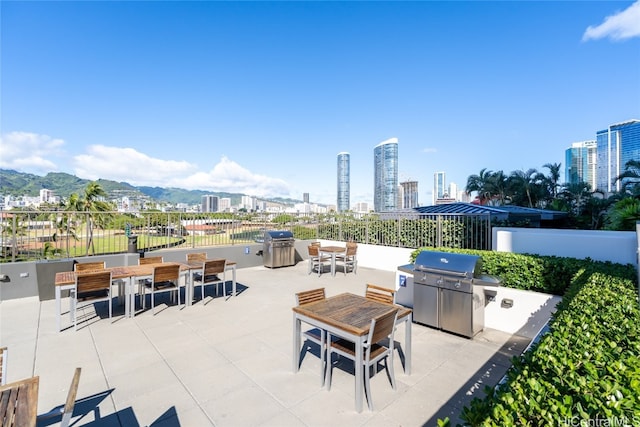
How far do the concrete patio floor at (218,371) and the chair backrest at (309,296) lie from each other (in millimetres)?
743

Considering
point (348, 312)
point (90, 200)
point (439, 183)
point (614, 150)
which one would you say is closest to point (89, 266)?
point (348, 312)

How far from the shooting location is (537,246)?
5387mm

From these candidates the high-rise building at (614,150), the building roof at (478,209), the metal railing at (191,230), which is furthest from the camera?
the high-rise building at (614,150)

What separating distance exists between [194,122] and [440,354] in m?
23.0

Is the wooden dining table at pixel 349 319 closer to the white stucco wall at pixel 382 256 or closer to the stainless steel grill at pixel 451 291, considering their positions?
the stainless steel grill at pixel 451 291

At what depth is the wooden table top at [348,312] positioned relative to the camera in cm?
280

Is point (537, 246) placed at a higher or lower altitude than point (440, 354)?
higher

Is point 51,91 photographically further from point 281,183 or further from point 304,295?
point 281,183

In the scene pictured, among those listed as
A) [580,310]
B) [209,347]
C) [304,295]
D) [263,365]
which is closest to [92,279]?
[209,347]

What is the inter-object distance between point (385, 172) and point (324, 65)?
37965mm

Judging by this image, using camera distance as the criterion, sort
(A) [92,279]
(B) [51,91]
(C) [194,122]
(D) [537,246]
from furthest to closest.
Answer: (C) [194,122], (B) [51,91], (D) [537,246], (A) [92,279]

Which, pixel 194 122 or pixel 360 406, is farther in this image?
pixel 194 122

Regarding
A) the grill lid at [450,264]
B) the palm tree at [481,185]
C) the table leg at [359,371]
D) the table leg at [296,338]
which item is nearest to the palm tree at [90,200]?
the table leg at [296,338]

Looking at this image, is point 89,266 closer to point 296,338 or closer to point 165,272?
point 165,272
